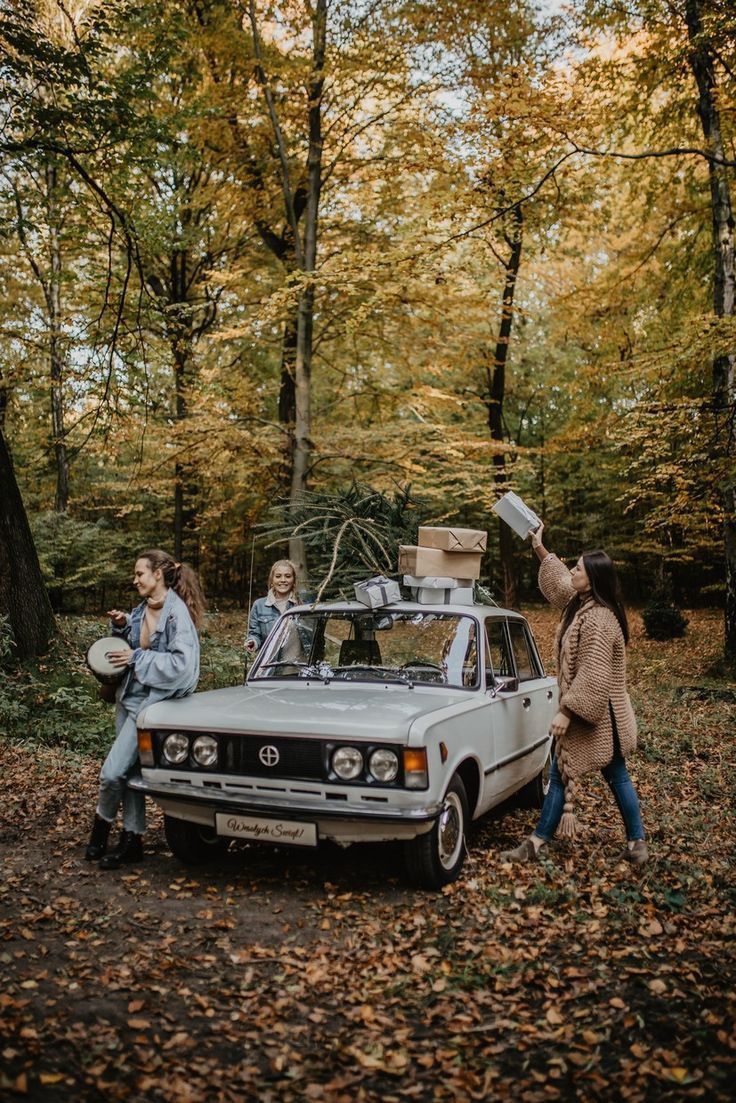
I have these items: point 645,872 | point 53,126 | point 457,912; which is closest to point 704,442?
point 645,872

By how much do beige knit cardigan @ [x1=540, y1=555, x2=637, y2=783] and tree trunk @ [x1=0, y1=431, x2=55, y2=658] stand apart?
684cm

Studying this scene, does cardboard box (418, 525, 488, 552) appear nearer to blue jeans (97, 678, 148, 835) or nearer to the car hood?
the car hood

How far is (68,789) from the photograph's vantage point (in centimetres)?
661

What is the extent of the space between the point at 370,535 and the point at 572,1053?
4.02m

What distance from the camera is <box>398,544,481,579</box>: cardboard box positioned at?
18.6ft

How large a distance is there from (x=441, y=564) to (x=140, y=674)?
7.53 feet

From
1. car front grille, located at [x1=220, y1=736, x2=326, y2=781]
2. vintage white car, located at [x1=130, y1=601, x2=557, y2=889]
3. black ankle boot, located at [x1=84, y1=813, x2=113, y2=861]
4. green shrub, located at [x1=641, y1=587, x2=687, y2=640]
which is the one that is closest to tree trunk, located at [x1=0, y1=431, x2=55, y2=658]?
black ankle boot, located at [x1=84, y1=813, x2=113, y2=861]

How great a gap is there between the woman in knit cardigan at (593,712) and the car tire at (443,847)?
0.55 meters

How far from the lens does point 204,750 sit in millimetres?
4465

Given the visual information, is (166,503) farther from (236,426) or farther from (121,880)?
(121,880)

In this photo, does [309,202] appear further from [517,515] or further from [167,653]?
[167,653]

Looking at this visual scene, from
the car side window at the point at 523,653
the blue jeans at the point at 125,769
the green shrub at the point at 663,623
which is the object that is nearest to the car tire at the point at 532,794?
the car side window at the point at 523,653

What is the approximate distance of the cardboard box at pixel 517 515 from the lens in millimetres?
5473

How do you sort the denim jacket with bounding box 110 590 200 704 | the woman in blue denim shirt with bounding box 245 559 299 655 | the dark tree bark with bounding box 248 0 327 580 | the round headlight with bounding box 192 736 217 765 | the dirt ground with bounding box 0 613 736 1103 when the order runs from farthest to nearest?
the dark tree bark with bounding box 248 0 327 580 < the woman in blue denim shirt with bounding box 245 559 299 655 < the denim jacket with bounding box 110 590 200 704 < the round headlight with bounding box 192 736 217 765 < the dirt ground with bounding box 0 613 736 1103
